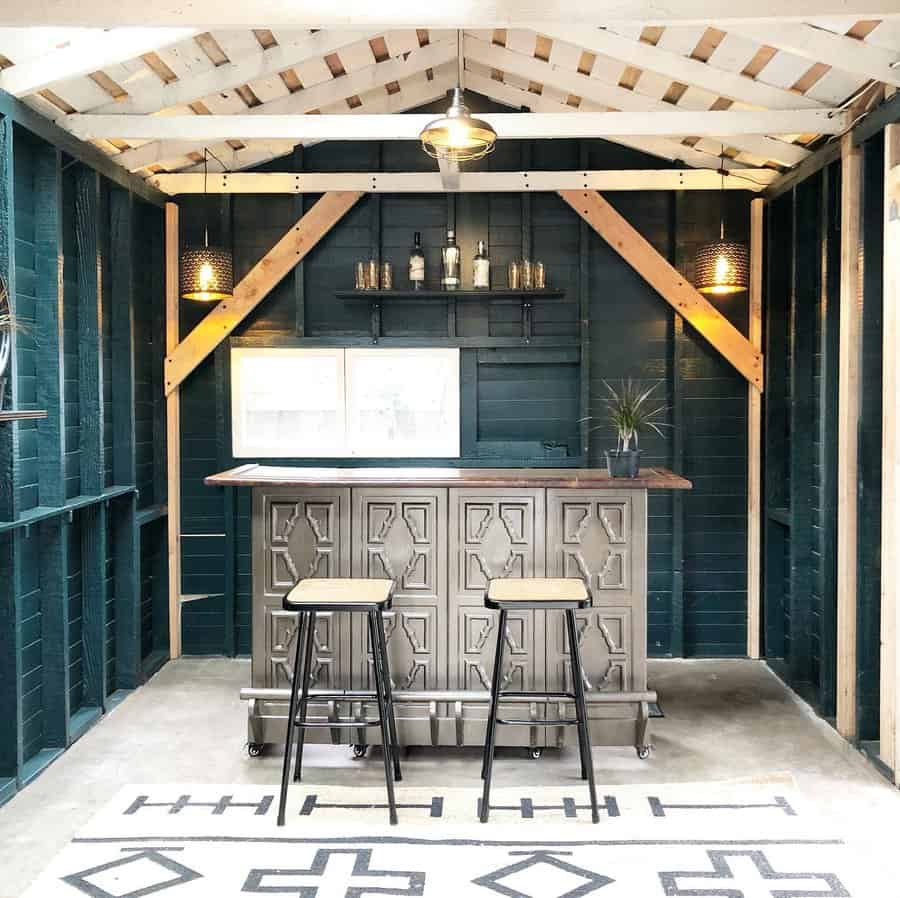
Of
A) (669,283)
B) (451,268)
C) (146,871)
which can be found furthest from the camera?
(669,283)

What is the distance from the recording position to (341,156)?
6.22m

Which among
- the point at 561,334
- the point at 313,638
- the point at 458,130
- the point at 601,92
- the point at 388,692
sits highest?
the point at 601,92

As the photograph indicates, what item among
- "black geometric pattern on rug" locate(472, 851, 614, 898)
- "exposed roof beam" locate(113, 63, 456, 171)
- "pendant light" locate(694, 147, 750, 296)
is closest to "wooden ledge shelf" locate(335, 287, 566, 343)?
"pendant light" locate(694, 147, 750, 296)

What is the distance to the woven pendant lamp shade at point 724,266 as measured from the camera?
5582 millimetres

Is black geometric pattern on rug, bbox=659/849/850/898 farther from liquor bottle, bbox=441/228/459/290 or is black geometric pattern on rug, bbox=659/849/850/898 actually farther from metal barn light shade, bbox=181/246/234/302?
metal barn light shade, bbox=181/246/234/302

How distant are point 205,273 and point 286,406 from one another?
100 cm

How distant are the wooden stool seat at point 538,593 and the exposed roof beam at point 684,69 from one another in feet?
7.86

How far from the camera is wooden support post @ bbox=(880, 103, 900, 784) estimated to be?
4.13m

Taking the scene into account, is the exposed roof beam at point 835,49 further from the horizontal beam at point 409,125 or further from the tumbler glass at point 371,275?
the tumbler glass at point 371,275

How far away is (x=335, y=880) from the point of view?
3328 millimetres

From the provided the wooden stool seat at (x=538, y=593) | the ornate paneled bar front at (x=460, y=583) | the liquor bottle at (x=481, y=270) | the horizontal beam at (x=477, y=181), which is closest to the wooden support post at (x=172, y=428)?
the horizontal beam at (x=477, y=181)

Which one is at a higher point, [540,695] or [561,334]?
[561,334]

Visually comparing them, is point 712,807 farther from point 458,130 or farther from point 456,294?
point 456,294

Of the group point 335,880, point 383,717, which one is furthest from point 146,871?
point 383,717
